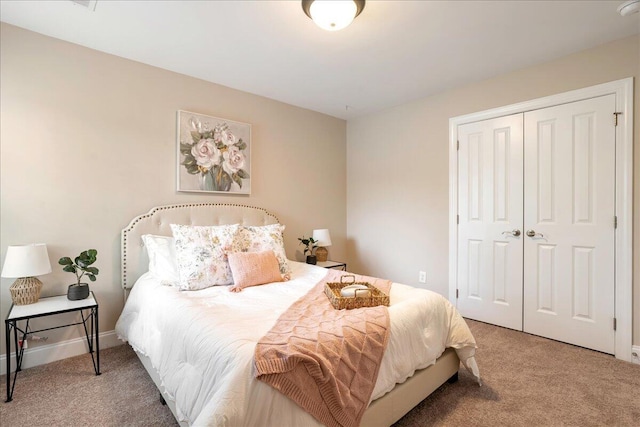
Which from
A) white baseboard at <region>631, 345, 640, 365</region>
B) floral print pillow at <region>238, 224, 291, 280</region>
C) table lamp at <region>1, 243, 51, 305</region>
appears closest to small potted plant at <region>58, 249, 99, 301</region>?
table lamp at <region>1, 243, 51, 305</region>

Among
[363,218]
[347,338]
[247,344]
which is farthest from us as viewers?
[363,218]

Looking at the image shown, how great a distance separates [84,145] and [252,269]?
169 centimetres

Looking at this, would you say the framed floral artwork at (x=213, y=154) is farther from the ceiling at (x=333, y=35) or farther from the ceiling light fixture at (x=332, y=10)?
the ceiling light fixture at (x=332, y=10)

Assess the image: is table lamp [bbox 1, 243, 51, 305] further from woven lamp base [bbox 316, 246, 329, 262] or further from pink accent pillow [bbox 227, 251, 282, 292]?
woven lamp base [bbox 316, 246, 329, 262]

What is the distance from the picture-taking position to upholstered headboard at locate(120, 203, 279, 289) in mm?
2502

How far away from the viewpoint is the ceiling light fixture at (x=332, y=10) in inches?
69.5

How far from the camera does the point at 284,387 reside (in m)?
1.11

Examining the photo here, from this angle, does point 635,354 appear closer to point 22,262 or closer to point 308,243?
point 308,243

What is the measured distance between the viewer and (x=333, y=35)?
7.38ft

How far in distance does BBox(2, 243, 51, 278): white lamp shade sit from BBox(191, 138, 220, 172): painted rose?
1403 millimetres

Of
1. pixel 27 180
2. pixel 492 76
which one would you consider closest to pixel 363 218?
pixel 492 76

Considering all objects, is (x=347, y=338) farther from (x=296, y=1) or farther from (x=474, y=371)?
(x=296, y=1)

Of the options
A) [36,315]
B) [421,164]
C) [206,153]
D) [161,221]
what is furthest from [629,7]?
[36,315]

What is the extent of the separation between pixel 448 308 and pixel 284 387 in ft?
4.24
